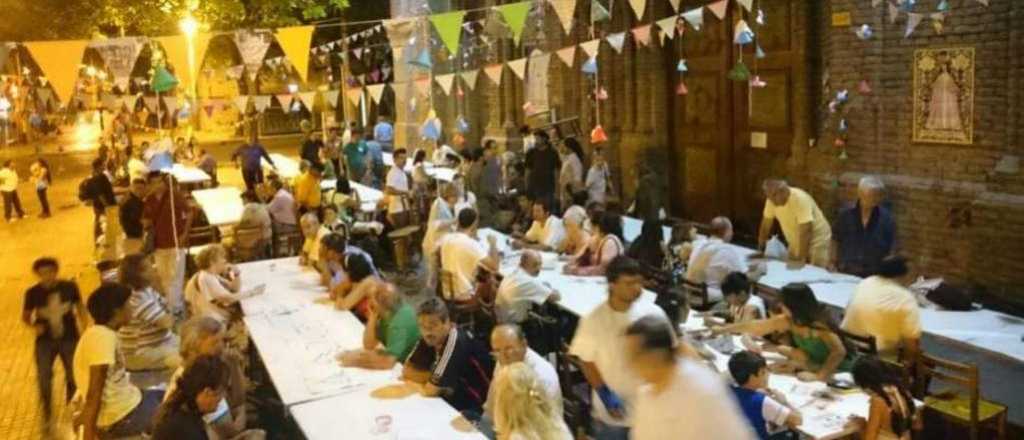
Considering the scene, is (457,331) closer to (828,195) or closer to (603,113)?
(828,195)

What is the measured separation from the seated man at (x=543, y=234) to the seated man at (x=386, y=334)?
12.1 feet

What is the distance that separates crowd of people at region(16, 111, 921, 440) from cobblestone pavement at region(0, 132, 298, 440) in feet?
2.33

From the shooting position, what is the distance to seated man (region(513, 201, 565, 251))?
1066 centimetres

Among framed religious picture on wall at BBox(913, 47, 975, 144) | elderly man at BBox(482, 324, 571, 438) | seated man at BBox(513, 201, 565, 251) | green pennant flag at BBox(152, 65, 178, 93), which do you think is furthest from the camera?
green pennant flag at BBox(152, 65, 178, 93)

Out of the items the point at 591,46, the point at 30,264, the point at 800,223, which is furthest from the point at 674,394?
the point at 30,264

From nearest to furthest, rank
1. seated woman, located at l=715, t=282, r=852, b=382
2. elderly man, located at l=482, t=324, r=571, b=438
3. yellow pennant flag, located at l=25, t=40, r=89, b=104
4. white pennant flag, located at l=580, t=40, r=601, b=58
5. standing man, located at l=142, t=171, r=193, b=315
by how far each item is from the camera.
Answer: elderly man, located at l=482, t=324, r=571, b=438, seated woman, located at l=715, t=282, r=852, b=382, yellow pennant flag, located at l=25, t=40, r=89, b=104, standing man, located at l=142, t=171, r=193, b=315, white pennant flag, located at l=580, t=40, r=601, b=58

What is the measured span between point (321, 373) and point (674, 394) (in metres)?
3.24

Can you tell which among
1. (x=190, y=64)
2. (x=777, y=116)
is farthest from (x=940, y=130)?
(x=190, y=64)

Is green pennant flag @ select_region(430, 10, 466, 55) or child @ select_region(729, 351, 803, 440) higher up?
green pennant flag @ select_region(430, 10, 466, 55)

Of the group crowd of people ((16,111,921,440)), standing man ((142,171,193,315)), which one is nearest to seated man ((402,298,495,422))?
crowd of people ((16,111,921,440))

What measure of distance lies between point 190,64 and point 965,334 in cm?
900

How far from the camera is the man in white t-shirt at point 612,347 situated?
5820 millimetres

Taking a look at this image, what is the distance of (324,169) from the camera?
18125 millimetres

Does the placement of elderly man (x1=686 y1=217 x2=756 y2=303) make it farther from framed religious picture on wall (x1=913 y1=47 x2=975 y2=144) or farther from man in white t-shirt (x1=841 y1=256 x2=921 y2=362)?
framed religious picture on wall (x1=913 y1=47 x2=975 y2=144)
